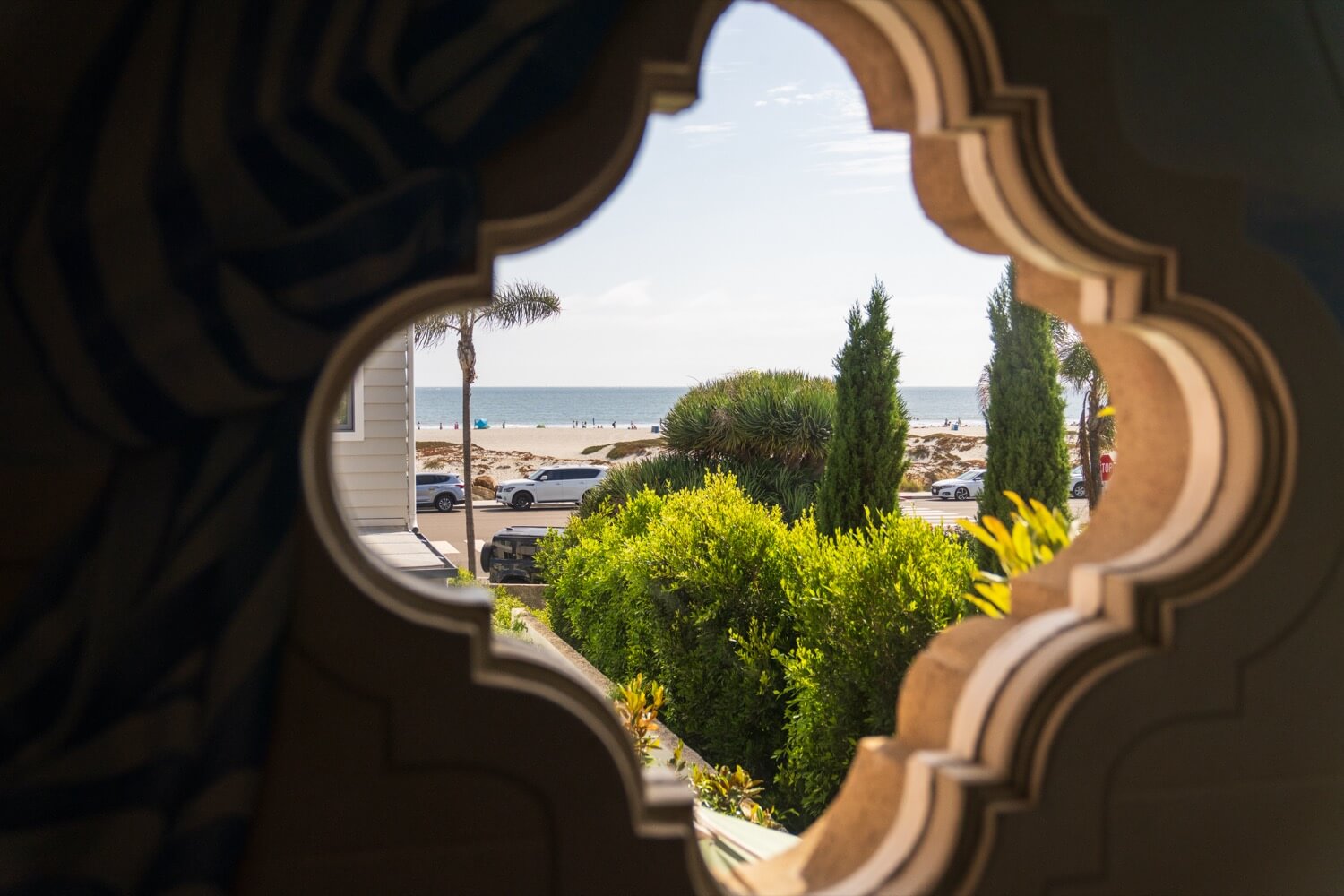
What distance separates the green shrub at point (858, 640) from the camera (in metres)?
5.46

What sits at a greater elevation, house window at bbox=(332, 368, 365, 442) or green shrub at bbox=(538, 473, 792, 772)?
house window at bbox=(332, 368, 365, 442)

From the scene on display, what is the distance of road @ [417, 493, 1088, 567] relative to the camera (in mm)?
20328

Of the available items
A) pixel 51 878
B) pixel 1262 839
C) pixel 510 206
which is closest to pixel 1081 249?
pixel 510 206

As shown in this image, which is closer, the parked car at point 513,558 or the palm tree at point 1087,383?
the parked car at point 513,558

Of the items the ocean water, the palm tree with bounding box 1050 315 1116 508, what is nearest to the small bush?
the palm tree with bounding box 1050 315 1116 508

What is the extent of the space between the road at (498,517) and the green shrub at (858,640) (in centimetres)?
1301

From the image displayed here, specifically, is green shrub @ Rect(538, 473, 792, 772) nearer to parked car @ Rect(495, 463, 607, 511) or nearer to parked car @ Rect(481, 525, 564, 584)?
parked car @ Rect(481, 525, 564, 584)

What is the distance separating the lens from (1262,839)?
177 centimetres

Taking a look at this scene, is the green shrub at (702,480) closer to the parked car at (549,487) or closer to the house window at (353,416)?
the house window at (353,416)

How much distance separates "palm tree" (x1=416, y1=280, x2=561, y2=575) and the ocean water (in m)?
55.8

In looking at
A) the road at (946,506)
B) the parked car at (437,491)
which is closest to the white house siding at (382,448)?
the road at (946,506)

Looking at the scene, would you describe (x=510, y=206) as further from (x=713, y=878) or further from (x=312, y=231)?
(x=713, y=878)

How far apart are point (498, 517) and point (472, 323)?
34.2 ft

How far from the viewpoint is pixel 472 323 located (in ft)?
43.8
